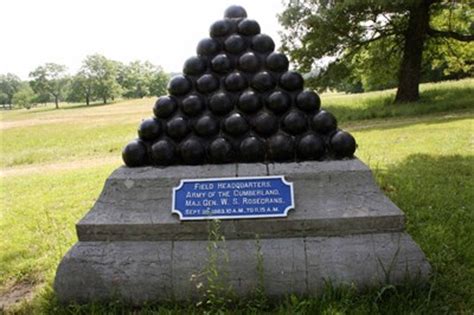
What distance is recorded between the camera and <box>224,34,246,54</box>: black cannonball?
3924mm

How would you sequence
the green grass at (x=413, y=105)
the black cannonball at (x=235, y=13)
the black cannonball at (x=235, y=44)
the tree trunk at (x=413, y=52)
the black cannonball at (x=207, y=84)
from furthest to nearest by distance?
1. the tree trunk at (x=413, y=52)
2. the green grass at (x=413, y=105)
3. the black cannonball at (x=235, y=13)
4. the black cannonball at (x=235, y=44)
5. the black cannonball at (x=207, y=84)

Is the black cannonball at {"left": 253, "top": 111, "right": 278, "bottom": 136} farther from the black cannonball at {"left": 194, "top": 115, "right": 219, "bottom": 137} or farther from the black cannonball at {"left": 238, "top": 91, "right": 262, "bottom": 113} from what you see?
the black cannonball at {"left": 194, "top": 115, "right": 219, "bottom": 137}

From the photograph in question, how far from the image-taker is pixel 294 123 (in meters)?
3.64

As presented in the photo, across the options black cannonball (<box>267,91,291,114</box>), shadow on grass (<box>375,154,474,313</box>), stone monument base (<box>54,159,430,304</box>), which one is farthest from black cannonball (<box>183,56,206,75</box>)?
shadow on grass (<box>375,154,474,313</box>)

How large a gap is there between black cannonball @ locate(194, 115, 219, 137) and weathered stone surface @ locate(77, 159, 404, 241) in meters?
0.32

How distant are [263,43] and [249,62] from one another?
10.6 inches

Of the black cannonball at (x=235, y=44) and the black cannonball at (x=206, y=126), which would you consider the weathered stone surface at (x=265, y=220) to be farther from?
the black cannonball at (x=235, y=44)

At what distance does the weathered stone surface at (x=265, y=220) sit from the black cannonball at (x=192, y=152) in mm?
86

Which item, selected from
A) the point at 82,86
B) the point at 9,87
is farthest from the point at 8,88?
the point at 82,86

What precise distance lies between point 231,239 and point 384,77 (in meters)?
20.1

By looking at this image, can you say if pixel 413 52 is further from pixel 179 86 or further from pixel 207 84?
pixel 179 86

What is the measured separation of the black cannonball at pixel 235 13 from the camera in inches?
162

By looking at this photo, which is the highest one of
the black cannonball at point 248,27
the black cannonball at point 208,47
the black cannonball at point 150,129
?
the black cannonball at point 248,27

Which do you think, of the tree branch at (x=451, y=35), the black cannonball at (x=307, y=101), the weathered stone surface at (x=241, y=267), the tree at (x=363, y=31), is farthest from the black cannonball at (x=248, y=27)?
the tree branch at (x=451, y=35)
